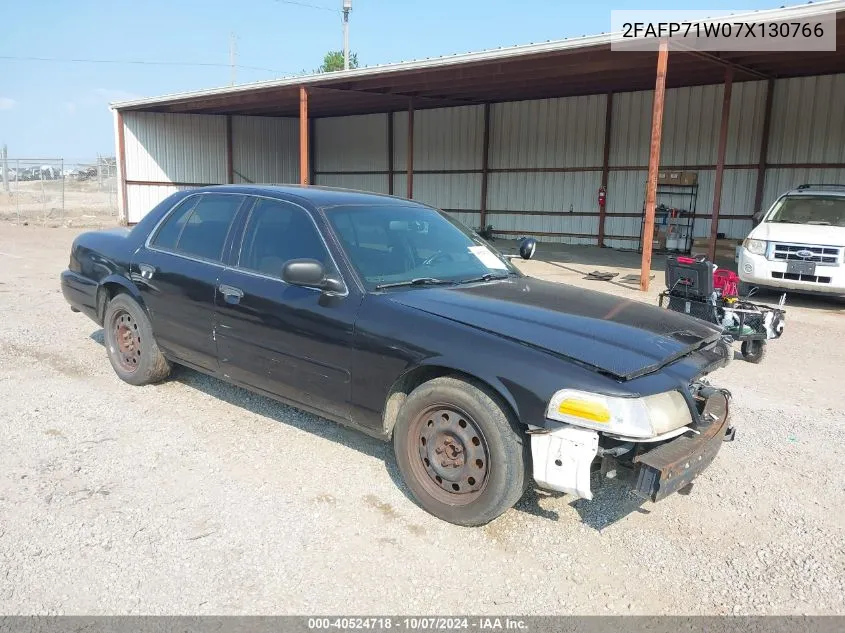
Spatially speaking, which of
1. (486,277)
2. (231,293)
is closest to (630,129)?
(486,277)

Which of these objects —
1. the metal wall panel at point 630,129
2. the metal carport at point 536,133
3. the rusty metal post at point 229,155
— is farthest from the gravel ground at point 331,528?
the rusty metal post at point 229,155

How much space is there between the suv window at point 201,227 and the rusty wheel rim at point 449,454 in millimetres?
2004

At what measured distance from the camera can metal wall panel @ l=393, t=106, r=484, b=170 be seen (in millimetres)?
22062

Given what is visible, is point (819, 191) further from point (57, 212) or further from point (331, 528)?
point (57, 212)

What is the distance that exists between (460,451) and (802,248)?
8.17m

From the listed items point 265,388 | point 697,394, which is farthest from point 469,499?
point 265,388

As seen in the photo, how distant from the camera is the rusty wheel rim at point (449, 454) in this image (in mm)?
3188

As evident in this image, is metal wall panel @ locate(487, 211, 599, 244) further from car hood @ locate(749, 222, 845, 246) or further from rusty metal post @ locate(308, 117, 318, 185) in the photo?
car hood @ locate(749, 222, 845, 246)

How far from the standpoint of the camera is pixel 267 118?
86.0ft

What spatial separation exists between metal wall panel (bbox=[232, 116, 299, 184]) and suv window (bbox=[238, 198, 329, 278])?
22.5m

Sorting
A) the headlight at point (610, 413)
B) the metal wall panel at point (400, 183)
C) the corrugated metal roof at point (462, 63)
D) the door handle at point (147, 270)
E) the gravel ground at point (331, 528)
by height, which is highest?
the corrugated metal roof at point (462, 63)

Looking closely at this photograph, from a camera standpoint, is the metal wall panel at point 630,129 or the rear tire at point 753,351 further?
the metal wall panel at point 630,129

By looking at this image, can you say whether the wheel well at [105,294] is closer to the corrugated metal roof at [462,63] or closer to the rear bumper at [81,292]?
the rear bumper at [81,292]

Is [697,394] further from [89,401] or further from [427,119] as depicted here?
[427,119]
